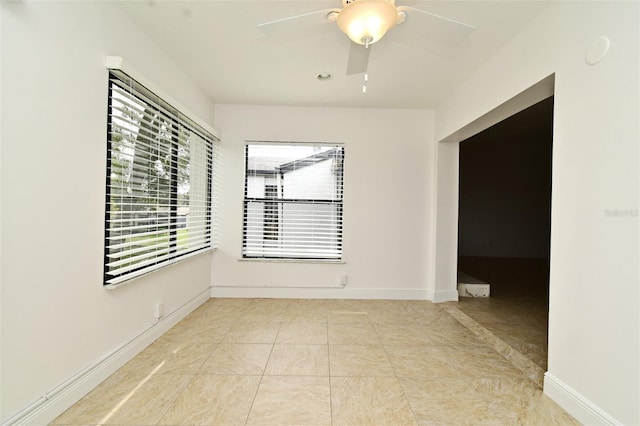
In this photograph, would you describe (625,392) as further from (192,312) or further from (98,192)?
(192,312)

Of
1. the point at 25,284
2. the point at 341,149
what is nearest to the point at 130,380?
the point at 25,284

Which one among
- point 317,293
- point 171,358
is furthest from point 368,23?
point 317,293

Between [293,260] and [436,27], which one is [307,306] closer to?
[293,260]

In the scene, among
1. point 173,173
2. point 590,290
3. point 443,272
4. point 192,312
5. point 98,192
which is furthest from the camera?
point 443,272

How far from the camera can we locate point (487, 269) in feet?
18.5

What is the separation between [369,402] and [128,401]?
4.70 feet

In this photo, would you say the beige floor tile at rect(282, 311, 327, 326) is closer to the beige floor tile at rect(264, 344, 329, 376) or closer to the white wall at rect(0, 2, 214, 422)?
the beige floor tile at rect(264, 344, 329, 376)

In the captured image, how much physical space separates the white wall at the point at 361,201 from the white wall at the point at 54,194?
168 centimetres

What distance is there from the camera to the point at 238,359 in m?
2.20

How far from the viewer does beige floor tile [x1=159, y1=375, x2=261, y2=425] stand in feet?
5.15

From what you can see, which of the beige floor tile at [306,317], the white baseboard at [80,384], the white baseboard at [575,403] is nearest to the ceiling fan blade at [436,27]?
the white baseboard at [575,403]

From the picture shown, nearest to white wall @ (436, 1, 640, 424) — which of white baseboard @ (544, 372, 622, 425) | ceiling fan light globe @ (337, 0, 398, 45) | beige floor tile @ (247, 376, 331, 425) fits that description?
white baseboard @ (544, 372, 622, 425)

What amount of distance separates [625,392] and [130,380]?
275 cm

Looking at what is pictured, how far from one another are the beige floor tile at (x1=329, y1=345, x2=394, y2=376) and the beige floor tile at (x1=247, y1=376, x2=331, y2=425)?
20cm
